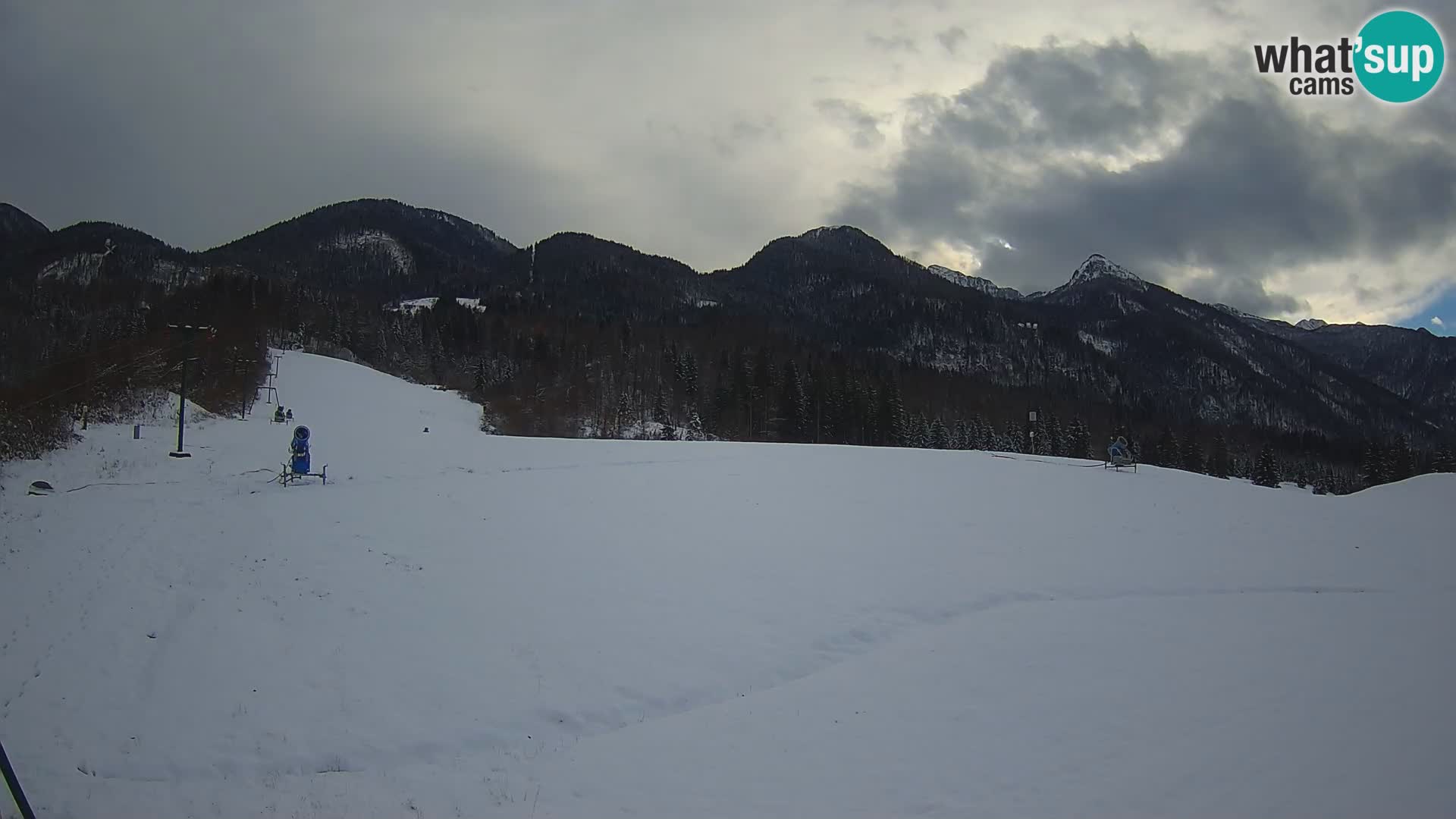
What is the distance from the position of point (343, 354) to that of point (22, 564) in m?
89.8

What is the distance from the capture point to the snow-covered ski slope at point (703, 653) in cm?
822

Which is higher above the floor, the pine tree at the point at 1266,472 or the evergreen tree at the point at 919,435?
the evergreen tree at the point at 919,435

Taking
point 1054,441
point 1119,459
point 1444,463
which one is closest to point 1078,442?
point 1054,441

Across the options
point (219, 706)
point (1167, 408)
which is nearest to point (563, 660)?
point (219, 706)

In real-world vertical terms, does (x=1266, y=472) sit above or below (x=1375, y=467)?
below

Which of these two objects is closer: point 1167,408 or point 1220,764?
point 1220,764

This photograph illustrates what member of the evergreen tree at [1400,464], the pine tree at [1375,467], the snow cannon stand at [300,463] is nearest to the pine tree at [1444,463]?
the evergreen tree at [1400,464]

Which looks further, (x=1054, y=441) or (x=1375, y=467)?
(x=1375, y=467)

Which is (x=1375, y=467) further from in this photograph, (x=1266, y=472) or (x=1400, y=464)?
(x=1266, y=472)

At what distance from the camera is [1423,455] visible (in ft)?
383

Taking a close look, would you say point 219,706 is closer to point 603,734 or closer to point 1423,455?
point 603,734

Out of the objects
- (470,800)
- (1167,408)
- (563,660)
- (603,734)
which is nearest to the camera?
(470,800)

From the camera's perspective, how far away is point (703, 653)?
11758mm

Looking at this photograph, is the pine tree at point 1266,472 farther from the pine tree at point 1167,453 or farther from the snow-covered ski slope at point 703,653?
the snow-covered ski slope at point 703,653
